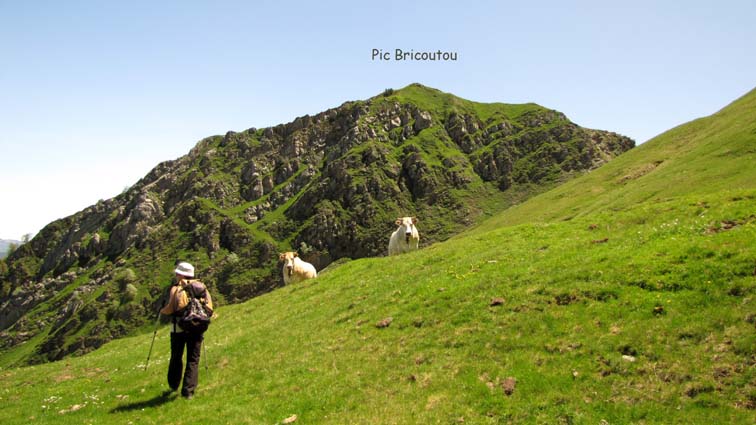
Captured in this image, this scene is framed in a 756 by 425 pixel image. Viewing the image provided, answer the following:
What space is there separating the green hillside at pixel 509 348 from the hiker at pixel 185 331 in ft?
2.30

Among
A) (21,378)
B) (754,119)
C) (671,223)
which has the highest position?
(754,119)

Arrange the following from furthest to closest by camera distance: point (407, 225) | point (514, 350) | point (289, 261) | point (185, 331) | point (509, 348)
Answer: point (289, 261) → point (407, 225) → point (185, 331) → point (509, 348) → point (514, 350)

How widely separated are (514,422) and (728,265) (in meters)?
9.65

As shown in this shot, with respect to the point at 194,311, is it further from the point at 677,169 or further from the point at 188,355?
the point at 677,169

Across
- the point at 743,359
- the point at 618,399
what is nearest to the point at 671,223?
the point at 743,359

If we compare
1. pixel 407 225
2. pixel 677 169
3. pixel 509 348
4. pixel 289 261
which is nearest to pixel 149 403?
pixel 509 348

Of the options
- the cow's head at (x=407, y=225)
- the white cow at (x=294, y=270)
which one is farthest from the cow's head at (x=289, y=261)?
the cow's head at (x=407, y=225)

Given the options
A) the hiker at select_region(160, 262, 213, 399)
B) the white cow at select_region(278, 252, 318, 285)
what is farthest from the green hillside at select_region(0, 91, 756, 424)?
the white cow at select_region(278, 252, 318, 285)

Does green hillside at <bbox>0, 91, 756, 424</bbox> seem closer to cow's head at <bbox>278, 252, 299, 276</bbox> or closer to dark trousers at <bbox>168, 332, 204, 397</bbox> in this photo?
dark trousers at <bbox>168, 332, 204, 397</bbox>

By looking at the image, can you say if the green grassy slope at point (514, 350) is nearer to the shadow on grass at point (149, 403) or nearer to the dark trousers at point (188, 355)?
the shadow on grass at point (149, 403)

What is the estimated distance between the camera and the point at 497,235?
1165 inches

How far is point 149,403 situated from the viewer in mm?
14562

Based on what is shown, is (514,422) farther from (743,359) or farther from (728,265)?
(728,265)

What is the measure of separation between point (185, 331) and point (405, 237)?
23834 mm
